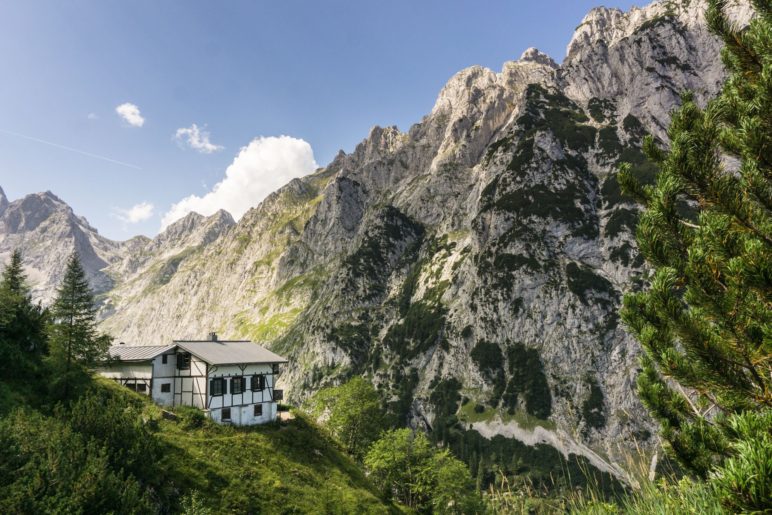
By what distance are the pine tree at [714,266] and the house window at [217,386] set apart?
45.9 meters

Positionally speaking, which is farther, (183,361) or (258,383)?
(258,383)

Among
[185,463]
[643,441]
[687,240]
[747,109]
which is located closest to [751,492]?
[687,240]

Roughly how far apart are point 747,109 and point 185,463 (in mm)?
38688

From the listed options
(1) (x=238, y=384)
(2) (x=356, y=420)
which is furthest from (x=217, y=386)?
(2) (x=356, y=420)

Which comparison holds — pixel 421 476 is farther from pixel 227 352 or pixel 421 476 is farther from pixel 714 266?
pixel 714 266

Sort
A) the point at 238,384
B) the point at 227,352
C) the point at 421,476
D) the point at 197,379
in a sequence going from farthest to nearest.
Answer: the point at 227,352
the point at 421,476
the point at 238,384
the point at 197,379

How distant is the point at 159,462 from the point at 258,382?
2180cm

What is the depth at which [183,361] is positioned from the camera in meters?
48.2

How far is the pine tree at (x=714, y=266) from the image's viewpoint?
735 cm

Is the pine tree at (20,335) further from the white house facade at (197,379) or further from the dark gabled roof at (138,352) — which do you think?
the dark gabled roof at (138,352)

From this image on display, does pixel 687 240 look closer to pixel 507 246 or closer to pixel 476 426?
pixel 476 426

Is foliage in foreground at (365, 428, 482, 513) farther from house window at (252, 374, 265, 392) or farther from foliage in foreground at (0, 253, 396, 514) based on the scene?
house window at (252, 374, 265, 392)

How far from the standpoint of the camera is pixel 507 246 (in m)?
184

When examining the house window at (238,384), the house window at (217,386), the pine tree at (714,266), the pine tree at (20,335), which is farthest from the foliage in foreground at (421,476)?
the pine tree at (714,266)
